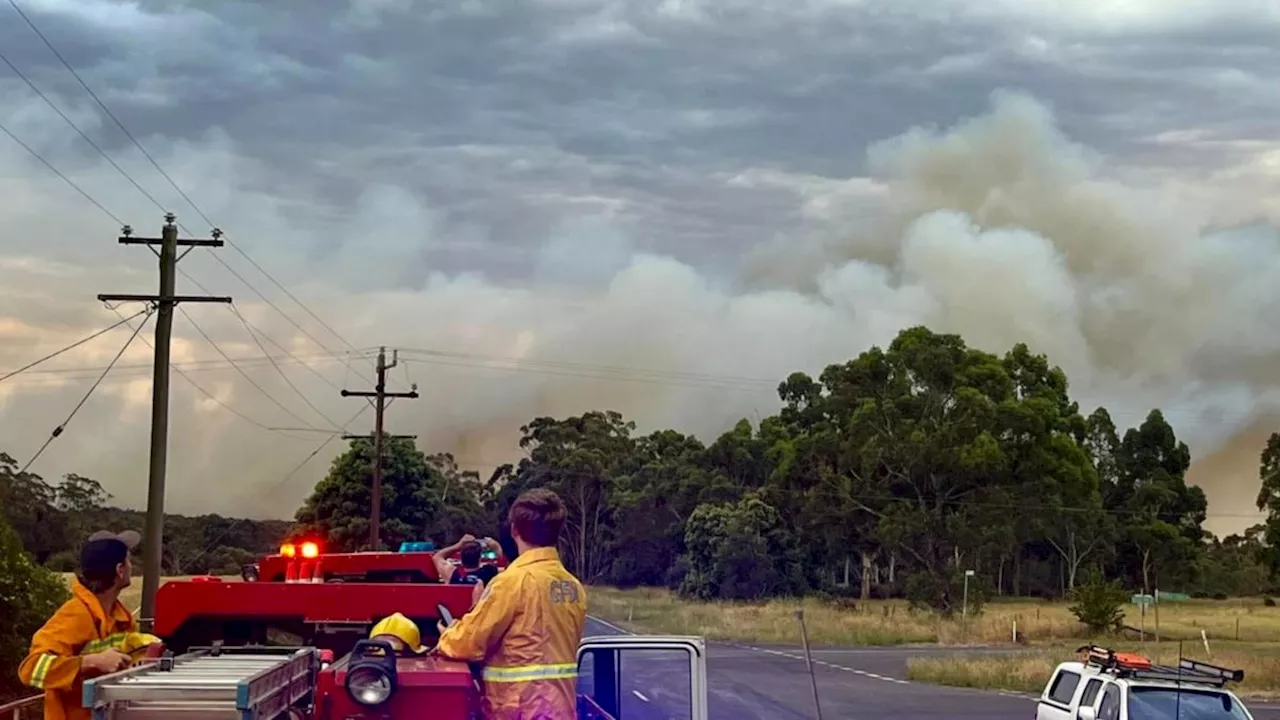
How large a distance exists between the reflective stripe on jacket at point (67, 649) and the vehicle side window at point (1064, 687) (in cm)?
1394

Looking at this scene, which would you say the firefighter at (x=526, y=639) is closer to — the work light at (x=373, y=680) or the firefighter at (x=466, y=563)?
the work light at (x=373, y=680)

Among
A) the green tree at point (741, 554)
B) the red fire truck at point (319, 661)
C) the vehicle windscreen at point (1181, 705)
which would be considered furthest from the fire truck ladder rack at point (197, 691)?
the green tree at point (741, 554)

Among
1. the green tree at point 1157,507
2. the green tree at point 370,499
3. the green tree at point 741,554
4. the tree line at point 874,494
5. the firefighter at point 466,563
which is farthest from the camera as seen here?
the green tree at point 1157,507

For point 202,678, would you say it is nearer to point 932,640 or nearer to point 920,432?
point 932,640

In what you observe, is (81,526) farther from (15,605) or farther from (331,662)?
(331,662)

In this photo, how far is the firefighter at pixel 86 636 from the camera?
18.2 feet

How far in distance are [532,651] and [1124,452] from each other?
8927 cm

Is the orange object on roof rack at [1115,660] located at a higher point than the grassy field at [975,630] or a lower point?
higher

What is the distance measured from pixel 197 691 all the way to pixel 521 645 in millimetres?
1138

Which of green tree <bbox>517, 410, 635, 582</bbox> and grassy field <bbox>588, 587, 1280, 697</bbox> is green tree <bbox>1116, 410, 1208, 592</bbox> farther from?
green tree <bbox>517, 410, 635, 582</bbox>

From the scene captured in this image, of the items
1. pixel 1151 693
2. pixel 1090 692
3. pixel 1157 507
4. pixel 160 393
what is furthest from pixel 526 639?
pixel 1157 507

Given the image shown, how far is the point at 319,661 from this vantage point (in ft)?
18.3

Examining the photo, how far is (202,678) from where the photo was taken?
15.9 ft

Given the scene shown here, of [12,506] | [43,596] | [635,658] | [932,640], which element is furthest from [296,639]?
[932,640]
